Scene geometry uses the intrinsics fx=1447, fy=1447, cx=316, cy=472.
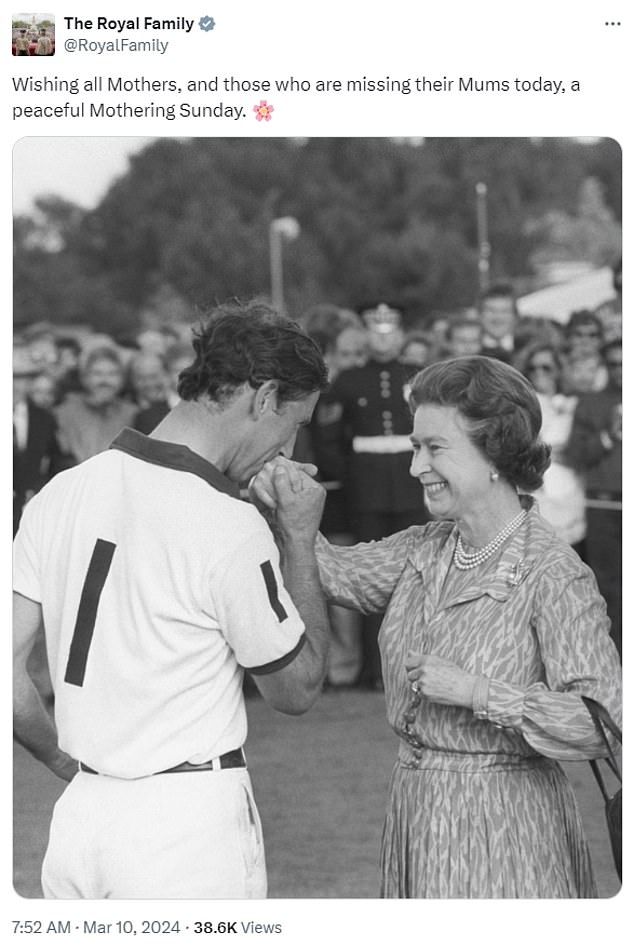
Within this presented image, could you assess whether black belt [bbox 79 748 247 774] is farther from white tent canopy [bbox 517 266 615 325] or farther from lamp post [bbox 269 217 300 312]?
lamp post [bbox 269 217 300 312]

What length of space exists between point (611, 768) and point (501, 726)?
241 mm

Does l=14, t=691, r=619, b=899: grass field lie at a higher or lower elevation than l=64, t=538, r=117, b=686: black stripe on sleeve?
lower

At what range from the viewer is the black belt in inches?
99.3

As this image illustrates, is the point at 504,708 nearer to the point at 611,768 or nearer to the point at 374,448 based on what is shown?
the point at 611,768

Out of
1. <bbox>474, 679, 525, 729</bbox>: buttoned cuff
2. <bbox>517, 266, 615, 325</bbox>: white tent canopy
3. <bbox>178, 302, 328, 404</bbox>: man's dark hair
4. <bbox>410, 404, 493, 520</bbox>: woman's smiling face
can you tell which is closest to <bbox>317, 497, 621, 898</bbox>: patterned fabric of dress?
<bbox>474, 679, 525, 729</bbox>: buttoned cuff

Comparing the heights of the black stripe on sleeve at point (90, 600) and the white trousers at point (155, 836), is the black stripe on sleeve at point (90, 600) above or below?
above

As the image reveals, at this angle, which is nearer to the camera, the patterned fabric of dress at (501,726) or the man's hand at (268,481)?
the patterned fabric of dress at (501,726)


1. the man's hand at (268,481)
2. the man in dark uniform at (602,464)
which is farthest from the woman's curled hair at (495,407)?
the man in dark uniform at (602,464)

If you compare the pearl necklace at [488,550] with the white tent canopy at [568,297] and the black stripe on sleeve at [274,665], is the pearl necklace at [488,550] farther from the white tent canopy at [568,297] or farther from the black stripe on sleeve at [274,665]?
the white tent canopy at [568,297]

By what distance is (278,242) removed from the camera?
84.7 feet

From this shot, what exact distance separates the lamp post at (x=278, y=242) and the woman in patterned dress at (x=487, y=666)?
67.7ft

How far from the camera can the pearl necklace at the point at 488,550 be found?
2930mm

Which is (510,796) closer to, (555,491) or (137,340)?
(555,491)
